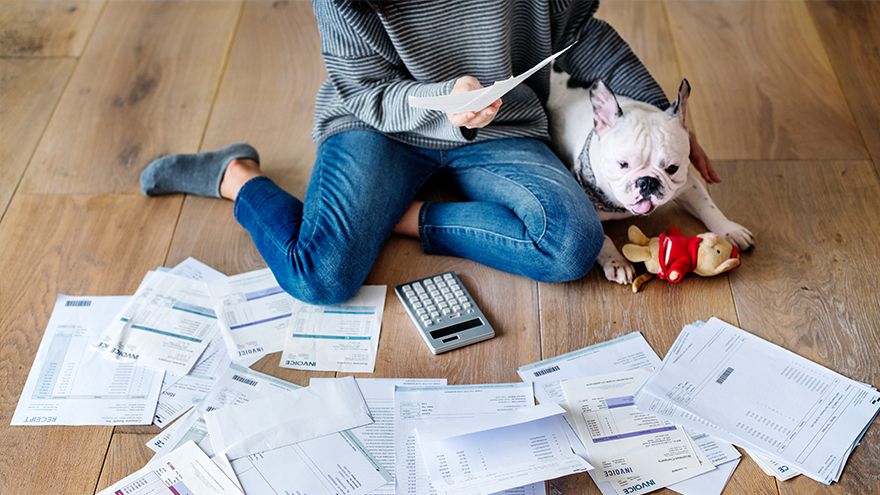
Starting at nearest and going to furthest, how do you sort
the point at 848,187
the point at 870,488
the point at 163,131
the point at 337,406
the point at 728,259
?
the point at 870,488
the point at 337,406
the point at 728,259
the point at 848,187
the point at 163,131

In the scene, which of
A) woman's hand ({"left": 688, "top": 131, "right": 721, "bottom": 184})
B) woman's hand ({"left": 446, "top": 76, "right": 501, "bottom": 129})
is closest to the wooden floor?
woman's hand ({"left": 688, "top": 131, "right": 721, "bottom": 184})

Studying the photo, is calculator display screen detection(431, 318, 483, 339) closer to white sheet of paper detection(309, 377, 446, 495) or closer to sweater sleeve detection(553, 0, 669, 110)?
white sheet of paper detection(309, 377, 446, 495)

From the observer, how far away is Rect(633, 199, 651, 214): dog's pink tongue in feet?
4.38

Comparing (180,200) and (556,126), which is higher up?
(556,126)

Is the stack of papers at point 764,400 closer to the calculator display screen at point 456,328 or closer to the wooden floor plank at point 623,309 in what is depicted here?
the wooden floor plank at point 623,309

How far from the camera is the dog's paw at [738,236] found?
1.50m

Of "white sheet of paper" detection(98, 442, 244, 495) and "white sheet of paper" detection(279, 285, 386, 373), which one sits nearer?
"white sheet of paper" detection(98, 442, 244, 495)

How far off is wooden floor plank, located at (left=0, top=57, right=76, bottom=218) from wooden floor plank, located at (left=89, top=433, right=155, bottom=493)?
81cm

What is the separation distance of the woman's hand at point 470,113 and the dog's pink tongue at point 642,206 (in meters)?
0.36

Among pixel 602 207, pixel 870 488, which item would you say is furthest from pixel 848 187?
pixel 870 488

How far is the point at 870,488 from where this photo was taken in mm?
1127

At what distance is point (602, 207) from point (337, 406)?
0.73m

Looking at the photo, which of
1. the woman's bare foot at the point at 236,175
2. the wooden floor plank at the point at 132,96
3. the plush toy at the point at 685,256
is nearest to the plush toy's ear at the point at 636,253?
the plush toy at the point at 685,256

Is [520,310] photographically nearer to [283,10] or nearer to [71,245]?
[71,245]
